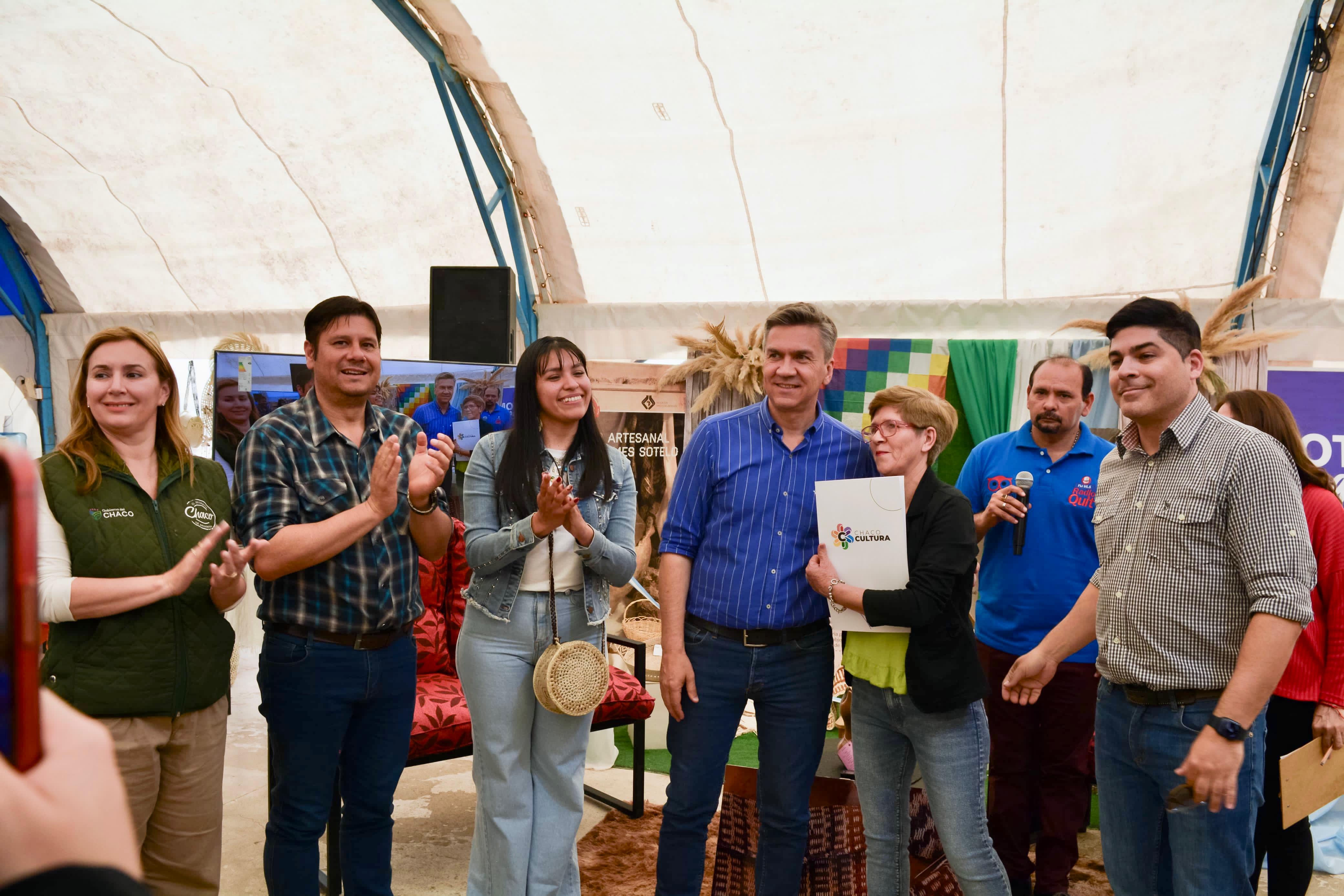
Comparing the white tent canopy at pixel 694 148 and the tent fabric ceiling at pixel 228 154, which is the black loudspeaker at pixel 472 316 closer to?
the white tent canopy at pixel 694 148

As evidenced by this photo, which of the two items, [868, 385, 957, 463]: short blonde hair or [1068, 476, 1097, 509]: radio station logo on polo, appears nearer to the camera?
[868, 385, 957, 463]: short blonde hair

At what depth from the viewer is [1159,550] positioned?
201 centimetres

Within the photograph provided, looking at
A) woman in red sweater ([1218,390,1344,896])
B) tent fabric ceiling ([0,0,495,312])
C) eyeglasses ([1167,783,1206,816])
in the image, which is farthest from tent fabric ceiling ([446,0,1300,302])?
eyeglasses ([1167,783,1206,816])

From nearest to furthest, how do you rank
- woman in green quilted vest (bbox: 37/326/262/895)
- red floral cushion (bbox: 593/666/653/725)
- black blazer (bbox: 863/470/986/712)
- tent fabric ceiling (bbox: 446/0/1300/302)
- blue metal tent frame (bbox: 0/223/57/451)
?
woman in green quilted vest (bbox: 37/326/262/895) < black blazer (bbox: 863/470/986/712) < red floral cushion (bbox: 593/666/653/725) < tent fabric ceiling (bbox: 446/0/1300/302) < blue metal tent frame (bbox: 0/223/57/451)

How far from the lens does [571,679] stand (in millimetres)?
2420

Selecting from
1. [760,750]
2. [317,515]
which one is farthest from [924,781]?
[317,515]

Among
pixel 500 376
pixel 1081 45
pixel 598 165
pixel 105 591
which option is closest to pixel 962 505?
pixel 105 591

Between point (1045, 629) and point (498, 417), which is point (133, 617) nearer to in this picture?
A: point (498, 417)

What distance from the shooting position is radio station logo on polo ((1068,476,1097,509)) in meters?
3.19

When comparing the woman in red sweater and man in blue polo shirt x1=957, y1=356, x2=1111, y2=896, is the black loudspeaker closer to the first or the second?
man in blue polo shirt x1=957, y1=356, x2=1111, y2=896

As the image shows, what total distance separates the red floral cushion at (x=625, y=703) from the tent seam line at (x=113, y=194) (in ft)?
19.8

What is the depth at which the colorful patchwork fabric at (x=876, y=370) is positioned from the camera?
5.36 metres

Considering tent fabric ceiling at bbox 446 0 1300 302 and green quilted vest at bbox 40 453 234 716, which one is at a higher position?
tent fabric ceiling at bbox 446 0 1300 302

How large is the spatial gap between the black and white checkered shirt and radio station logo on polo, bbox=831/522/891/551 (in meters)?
0.58
